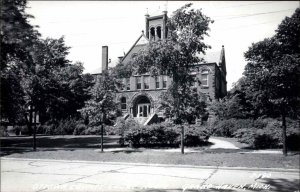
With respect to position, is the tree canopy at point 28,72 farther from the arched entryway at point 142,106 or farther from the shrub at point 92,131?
the arched entryway at point 142,106

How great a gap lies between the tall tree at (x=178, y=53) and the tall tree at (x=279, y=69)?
10.3 feet

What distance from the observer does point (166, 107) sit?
1711cm

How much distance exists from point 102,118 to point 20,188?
957cm

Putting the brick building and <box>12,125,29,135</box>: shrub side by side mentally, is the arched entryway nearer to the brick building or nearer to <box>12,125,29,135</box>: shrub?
the brick building

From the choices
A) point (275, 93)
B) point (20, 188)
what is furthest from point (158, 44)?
point (20, 188)

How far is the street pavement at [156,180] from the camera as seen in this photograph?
27.0 ft

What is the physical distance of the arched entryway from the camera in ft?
136

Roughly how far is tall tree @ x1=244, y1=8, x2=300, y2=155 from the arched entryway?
87.3 ft

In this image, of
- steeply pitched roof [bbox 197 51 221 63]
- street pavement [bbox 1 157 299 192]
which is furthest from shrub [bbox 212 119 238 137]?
steeply pitched roof [bbox 197 51 221 63]

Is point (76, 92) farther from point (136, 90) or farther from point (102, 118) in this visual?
point (102, 118)

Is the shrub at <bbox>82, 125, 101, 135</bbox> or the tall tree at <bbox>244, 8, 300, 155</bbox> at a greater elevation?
the tall tree at <bbox>244, 8, 300, 155</bbox>

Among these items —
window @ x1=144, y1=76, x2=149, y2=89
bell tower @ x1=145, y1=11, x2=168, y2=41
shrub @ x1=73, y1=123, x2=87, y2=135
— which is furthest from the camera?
bell tower @ x1=145, y1=11, x2=168, y2=41

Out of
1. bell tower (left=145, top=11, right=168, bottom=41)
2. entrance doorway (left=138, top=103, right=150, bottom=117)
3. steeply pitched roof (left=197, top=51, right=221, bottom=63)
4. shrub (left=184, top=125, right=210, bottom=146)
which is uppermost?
bell tower (left=145, top=11, right=168, bottom=41)

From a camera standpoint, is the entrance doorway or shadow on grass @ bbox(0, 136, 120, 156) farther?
the entrance doorway
